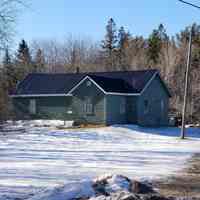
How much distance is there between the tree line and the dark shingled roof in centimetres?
164

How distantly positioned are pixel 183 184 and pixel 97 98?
1071 inches

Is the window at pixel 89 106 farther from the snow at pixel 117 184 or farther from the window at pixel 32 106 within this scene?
the snow at pixel 117 184

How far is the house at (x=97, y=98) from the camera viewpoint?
136 ft

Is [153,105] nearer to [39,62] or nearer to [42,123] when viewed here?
[42,123]

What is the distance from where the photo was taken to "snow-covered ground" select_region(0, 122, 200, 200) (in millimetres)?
13883

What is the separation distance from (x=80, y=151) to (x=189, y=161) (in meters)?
5.22

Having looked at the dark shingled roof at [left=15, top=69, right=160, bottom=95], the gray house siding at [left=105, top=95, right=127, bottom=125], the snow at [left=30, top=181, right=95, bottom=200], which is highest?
the dark shingled roof at [left=15, top=69, right=160, bottom=95]

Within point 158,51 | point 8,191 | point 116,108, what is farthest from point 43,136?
point 158,51

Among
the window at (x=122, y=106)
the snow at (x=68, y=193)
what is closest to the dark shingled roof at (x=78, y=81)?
the window at (x=122, y=106)

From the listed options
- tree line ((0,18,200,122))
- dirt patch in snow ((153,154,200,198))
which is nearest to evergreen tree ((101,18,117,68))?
tree line ((0,18,200,122))

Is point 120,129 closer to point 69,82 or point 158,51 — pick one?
point 69,82

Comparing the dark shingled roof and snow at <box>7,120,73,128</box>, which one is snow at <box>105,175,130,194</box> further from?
snow at <box>7,120,73,128</box>

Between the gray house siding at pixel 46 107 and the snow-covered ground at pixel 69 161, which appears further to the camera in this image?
the gray house siding at pixel 46 107

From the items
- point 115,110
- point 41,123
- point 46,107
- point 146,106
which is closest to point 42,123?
point 41,123
